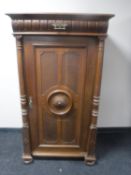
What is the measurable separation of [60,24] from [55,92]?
56 centimetres

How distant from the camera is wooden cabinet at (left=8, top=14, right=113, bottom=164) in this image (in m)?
1.37

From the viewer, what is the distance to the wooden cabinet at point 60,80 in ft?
4.48

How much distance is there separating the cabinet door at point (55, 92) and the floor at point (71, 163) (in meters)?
0.13

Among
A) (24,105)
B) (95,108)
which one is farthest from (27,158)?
(95,108)

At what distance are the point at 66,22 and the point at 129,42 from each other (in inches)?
36.5

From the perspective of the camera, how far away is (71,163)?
71.2 inches

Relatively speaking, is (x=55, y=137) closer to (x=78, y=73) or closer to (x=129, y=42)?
(x=78, y=73)

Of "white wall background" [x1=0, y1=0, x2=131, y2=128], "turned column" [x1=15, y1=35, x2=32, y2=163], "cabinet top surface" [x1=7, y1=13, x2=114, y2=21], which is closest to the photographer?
"cabinet top surface" [x1=7, y1=13, x2=114, y2=21]

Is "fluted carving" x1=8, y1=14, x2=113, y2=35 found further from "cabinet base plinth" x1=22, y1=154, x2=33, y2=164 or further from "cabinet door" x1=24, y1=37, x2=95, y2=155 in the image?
"cabinet base plinth" x1=22, y1=154, x2=33, y2=164

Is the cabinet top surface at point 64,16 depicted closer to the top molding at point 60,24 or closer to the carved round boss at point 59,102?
the top molding at point 60,24

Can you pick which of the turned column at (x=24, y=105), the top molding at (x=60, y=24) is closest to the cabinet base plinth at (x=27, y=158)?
the turned column at (x=24, y=105)

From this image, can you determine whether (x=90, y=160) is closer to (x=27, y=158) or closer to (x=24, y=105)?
(x=27, y=158)

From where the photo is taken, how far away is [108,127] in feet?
7.52

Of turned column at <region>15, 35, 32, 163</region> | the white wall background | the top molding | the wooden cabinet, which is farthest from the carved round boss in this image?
the white wall background
